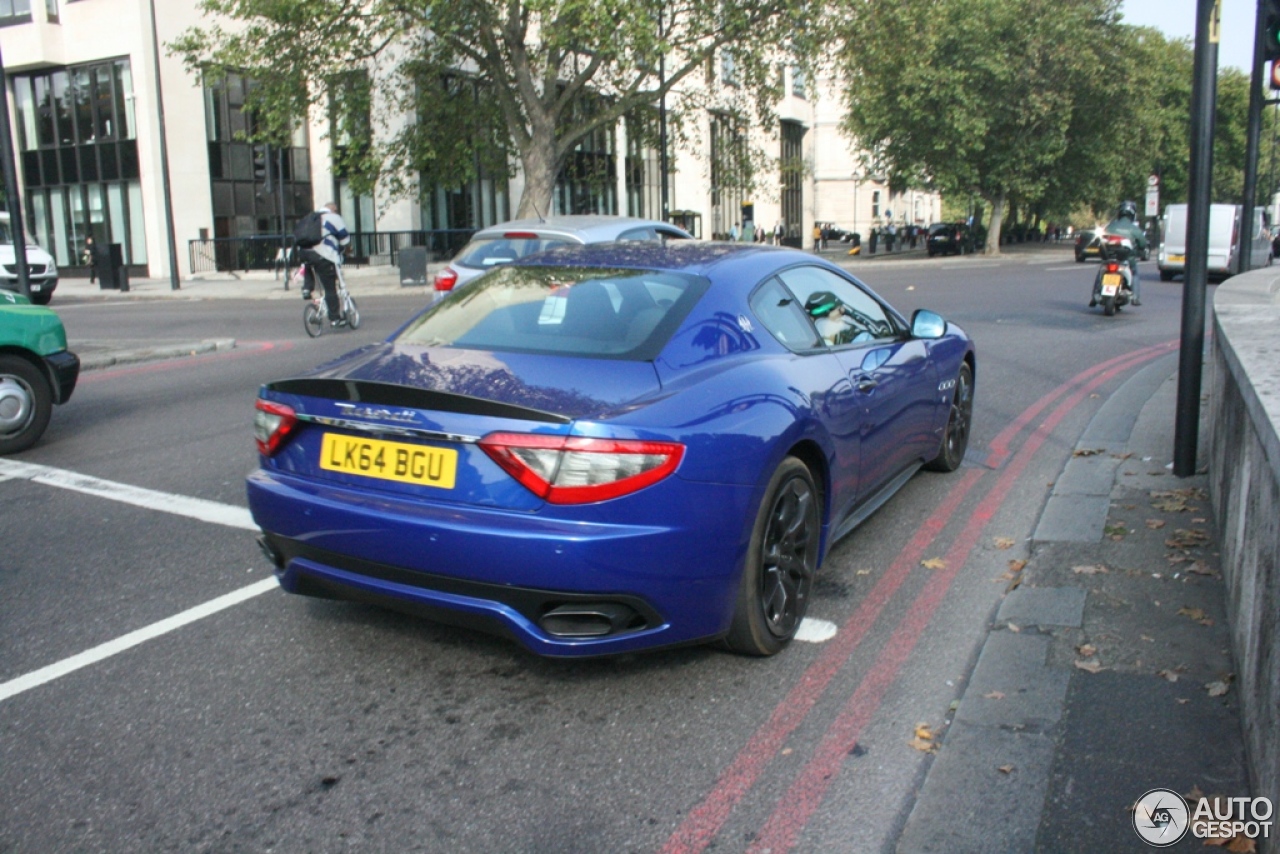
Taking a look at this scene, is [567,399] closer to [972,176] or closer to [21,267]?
[21,267]

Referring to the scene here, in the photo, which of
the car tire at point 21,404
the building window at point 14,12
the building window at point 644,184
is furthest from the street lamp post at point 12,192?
the building window at point 644,184

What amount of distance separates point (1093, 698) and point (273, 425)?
9.29 ft

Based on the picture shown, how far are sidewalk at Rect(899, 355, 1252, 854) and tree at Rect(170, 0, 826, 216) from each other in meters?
22.9

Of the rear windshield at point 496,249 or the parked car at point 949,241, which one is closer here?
the rear windshield at point 496,249

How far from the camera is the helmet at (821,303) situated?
4.87m

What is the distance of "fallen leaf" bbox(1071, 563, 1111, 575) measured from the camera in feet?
16.0

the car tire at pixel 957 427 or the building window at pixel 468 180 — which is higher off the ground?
the building window at pixel 468 180

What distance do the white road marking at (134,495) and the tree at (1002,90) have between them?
133 ft

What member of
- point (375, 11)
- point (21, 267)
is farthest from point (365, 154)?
point (21, 267)

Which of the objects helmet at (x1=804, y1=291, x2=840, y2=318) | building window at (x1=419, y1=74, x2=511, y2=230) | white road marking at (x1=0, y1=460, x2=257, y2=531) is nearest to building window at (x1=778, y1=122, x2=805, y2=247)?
building window at (x1=419, y1=74, x2=511, y2=230)

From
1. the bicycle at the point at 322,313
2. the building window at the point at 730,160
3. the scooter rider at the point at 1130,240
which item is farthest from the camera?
the building window at the point at 730,160

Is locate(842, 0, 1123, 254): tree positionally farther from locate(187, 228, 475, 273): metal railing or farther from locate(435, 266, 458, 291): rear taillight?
locate(435, 266, 458, 291): rear taillight

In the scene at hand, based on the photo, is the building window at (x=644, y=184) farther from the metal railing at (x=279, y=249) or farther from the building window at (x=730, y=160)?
the building window at (x=730, y=160)

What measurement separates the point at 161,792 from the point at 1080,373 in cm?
985
